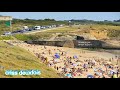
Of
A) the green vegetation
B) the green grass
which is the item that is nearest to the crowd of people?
the green grass

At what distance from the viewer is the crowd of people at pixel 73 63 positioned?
26.7 ft

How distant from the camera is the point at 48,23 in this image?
8055 mm

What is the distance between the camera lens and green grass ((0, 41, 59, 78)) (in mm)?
7910

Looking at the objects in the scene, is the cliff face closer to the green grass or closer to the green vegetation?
the green vegetation

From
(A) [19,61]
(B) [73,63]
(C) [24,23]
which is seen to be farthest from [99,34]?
(A) [19,61]

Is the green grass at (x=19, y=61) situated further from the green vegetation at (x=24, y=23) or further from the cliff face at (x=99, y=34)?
the cliff face at (x=99, y=34)

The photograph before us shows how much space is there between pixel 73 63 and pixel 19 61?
3.49 ft

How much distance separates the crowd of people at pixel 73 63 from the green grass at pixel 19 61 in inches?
4.3

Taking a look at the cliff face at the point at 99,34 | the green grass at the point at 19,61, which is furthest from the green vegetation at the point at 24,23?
the cliff face at the point at 99,34
